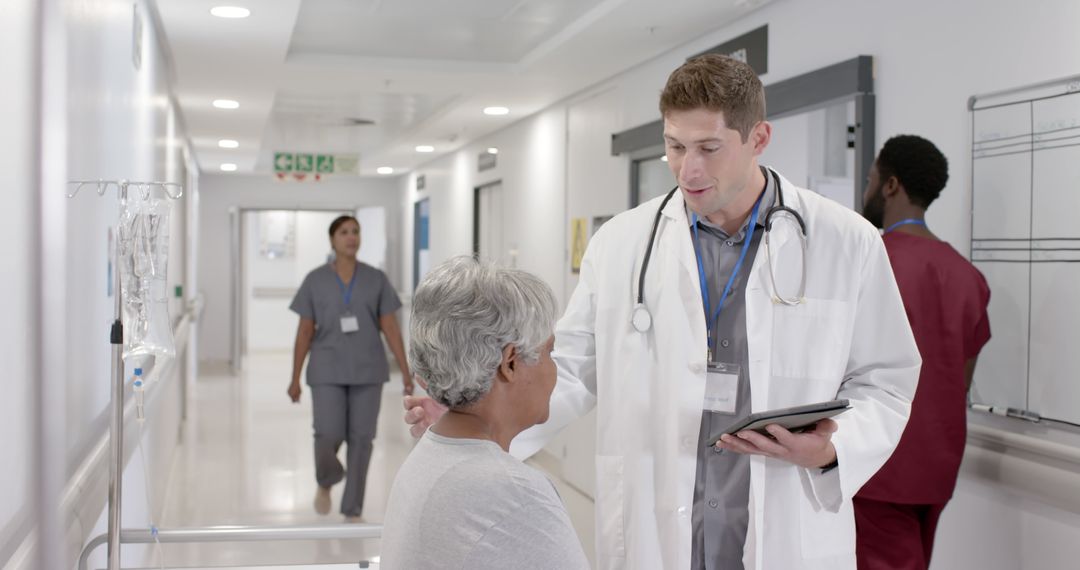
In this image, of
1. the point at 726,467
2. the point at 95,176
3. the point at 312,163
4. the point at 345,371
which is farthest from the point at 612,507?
the point at 312,163

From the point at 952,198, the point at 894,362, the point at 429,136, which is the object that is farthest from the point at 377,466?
the point at 894,362

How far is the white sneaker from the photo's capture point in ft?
20.5

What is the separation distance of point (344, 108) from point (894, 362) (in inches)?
331

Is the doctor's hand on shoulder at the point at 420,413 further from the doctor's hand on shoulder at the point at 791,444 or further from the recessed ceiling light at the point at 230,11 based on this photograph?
the recessed ceiling light at the point at 230,11

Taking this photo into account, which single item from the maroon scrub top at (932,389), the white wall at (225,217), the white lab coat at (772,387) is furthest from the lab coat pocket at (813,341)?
the white wall at (225,217)

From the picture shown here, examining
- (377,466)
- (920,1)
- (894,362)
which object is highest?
(920,1)

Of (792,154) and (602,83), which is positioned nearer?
(792,154)

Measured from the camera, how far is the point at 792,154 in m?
4.66

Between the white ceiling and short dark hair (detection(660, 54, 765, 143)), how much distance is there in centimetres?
281

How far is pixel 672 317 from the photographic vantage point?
2178 mm

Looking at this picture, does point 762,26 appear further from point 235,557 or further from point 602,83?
point 235,557

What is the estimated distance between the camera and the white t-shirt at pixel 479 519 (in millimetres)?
1378

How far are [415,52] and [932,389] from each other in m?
5.04

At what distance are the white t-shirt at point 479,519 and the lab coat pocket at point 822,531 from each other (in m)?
0.82
